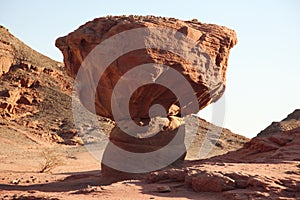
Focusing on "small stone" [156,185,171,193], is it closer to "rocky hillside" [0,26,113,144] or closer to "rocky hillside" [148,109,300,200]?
"rocky hillside" [148,109,300,200]

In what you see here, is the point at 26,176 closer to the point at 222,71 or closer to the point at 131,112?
the point at 131,112

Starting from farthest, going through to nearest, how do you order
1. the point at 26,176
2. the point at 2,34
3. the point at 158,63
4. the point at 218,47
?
1. the point at 2,34
2. the point at 26,176
3. the point at 218,47
4. the point at 158,63

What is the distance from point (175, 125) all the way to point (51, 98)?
2362cm

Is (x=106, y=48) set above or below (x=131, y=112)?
above

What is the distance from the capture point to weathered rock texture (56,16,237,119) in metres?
8.91

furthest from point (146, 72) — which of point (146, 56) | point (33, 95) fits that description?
point (33, 95)

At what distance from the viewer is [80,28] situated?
968cm

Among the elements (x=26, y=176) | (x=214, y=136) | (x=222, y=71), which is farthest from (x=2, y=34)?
(x=222, y=71)

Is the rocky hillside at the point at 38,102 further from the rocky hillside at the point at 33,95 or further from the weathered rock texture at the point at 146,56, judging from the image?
the weathered rock texture at the point at 146,56

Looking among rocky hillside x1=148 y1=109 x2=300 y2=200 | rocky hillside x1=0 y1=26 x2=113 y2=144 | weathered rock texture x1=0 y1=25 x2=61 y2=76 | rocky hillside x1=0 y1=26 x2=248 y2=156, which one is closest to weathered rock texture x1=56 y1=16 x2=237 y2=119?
rocky hillside x1=148 y1=109 x2=300 y2=200

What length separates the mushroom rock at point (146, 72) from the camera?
8.87 m

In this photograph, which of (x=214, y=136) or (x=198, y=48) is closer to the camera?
(x=198, y=48)

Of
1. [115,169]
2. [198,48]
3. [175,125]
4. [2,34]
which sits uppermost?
[2,34]

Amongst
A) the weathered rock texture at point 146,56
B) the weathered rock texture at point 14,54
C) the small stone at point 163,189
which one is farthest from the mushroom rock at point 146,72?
the weathered rock texture at point 14,54
